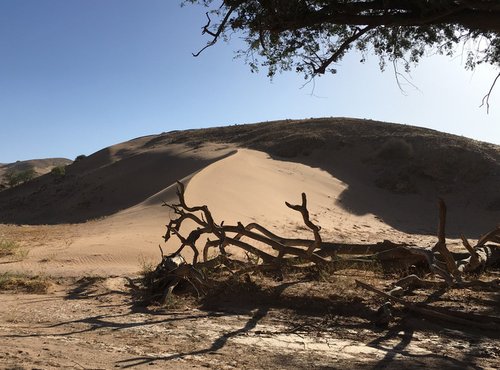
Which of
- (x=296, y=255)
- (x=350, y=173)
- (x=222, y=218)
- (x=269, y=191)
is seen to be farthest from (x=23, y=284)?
(x=350, y=173)

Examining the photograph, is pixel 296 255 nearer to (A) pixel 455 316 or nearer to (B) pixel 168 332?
(A) pixel 455 316

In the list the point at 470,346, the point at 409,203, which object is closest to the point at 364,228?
the point at 409,203

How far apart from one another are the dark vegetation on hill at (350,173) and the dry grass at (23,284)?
13962mm

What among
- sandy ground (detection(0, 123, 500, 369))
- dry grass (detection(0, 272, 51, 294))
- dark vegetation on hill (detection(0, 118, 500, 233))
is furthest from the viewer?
dark vegetation on hill (detection(0, 118, 500, 233))

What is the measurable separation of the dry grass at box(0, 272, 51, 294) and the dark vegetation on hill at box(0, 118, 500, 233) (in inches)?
550

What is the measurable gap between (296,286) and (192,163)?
2086 centimetres

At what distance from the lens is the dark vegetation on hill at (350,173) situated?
22.0 meters

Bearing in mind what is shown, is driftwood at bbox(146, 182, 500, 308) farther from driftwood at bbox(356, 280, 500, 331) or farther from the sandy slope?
the sandy slope

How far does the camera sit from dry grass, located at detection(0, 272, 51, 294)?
7.13 m

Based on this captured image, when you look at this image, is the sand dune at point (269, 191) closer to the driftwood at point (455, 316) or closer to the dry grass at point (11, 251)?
the dry grass at point (11, 251)

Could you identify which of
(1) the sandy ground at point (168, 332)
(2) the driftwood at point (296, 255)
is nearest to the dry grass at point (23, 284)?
(1) the sandy ground at point (168, 332)

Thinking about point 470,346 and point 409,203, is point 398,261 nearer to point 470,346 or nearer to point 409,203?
point 470,346

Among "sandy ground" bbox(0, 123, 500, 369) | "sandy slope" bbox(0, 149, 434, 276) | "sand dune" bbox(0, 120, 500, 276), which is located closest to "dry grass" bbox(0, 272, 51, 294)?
"sandy ground" bbox(0, 123, 500, 369)

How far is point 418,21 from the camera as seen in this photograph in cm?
622
